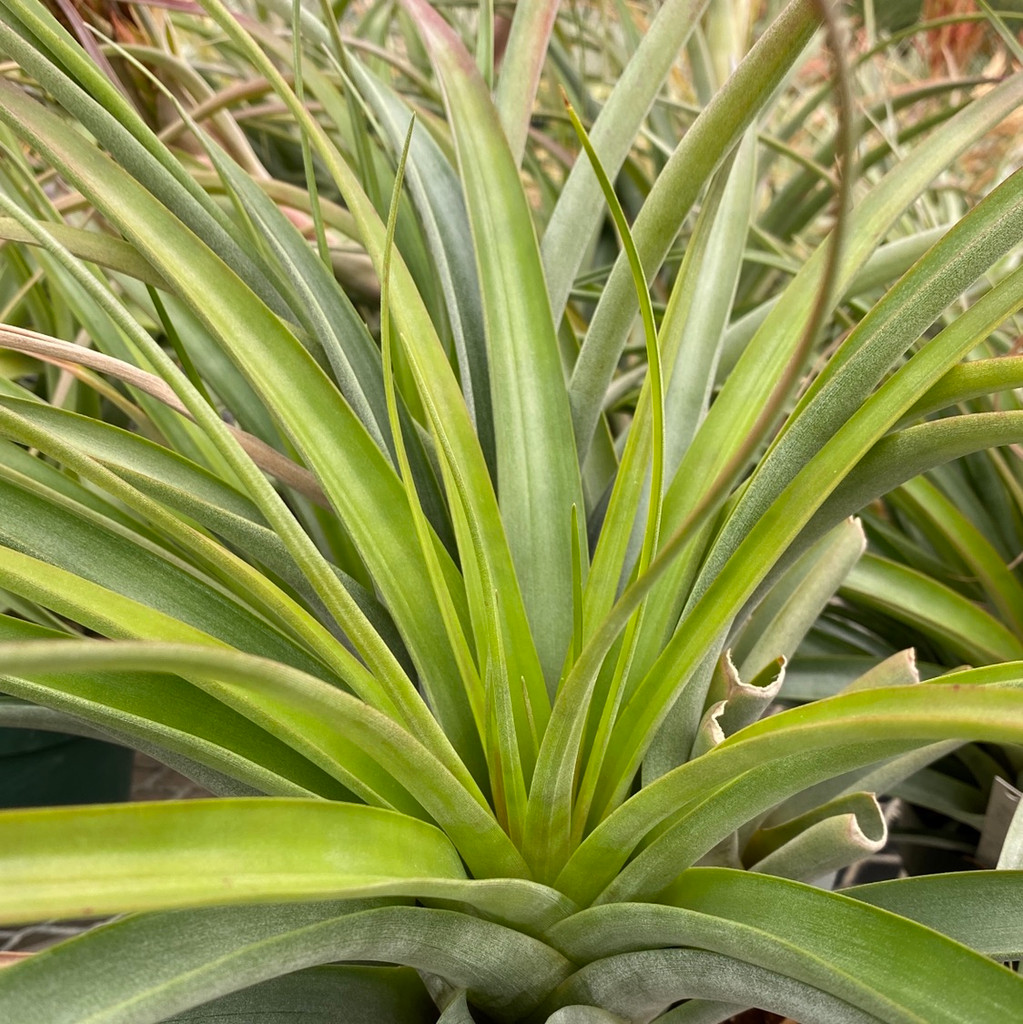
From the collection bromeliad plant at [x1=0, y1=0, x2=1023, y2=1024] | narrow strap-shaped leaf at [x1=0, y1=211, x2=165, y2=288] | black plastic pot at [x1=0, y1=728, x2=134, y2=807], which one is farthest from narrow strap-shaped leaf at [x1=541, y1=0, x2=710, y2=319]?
black plastic pot at [x1=0, y1=728, x2=134, y2=807]

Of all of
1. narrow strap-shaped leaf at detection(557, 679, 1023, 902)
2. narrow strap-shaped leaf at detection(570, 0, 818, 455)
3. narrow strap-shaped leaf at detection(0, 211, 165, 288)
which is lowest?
narrow strap-shaped leaf at detection(557, 679, 1023, 902)

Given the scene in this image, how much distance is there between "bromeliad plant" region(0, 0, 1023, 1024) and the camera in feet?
0.64

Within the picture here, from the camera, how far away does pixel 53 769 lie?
577 millimetres

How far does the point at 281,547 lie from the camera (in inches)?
12.2

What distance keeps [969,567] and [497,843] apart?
0.35 m

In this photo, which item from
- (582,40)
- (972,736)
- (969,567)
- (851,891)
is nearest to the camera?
(972,736)

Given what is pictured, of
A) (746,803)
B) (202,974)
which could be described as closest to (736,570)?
(746,803)

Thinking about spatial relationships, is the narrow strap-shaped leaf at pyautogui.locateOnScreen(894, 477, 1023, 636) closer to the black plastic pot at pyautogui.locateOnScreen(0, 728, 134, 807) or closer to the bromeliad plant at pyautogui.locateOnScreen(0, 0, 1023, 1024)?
the bromeliad plant at pyautogui.locateOnScreen(0, 0, 1023, 1024)

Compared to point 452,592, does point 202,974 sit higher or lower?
lower

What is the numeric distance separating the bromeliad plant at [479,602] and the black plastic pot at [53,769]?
272 mm

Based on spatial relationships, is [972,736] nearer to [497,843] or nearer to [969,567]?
[497,843]

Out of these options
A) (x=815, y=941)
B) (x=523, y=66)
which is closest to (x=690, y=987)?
(x=815, y=941)

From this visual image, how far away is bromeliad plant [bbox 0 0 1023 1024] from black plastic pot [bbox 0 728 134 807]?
0.27 m

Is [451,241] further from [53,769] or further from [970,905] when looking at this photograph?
[53,769]
